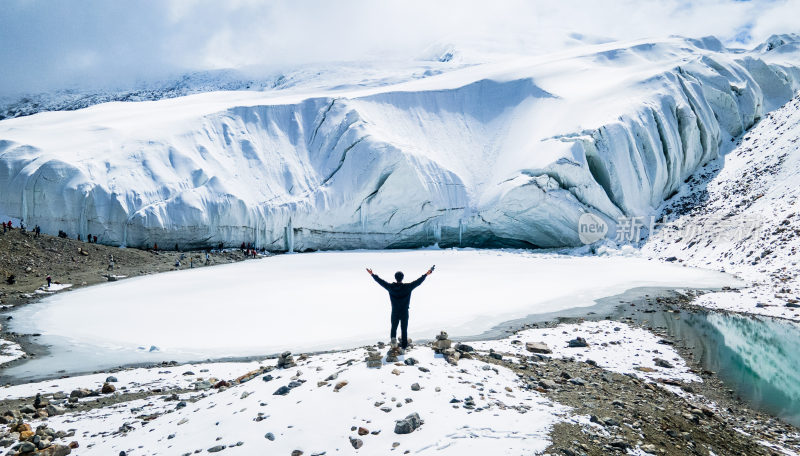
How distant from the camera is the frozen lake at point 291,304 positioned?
34.0ft

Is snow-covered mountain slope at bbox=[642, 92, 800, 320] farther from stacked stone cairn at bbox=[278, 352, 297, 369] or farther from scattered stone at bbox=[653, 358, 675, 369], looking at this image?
stacked stone cairn at bbox=[278, 352, 297, 369]

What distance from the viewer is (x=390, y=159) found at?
27984 mm

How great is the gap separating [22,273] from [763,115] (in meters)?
45.3

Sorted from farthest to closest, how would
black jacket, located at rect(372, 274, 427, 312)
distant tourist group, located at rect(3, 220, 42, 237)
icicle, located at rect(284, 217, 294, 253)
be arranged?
icicle, located at rect(284, 217, 294, 253), distant tourist group, located at rect(3, 220, 42, 237), black jacket, located at rect(372, 274, 427, 312)

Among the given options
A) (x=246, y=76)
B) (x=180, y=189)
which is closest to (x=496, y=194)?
(x=180, y=189)

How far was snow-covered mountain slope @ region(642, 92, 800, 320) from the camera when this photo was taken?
1514 cm

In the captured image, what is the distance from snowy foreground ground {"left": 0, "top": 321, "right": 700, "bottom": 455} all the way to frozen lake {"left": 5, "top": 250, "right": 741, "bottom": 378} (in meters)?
2.91

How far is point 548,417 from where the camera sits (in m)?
4.94

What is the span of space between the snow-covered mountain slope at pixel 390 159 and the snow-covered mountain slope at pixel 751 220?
6.63 ft

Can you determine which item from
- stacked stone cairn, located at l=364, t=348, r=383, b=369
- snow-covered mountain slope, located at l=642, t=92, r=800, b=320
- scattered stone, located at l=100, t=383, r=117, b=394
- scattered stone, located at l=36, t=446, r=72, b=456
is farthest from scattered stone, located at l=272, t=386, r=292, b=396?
snow-covered mountain slope, located at l=642, t=92, r=800, b=320

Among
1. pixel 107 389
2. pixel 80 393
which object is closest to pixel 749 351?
pixel 107 389

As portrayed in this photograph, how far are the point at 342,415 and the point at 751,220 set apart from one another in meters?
22.6

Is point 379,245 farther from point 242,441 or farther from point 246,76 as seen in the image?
point 246,76

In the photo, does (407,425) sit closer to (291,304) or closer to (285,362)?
(285,362)
